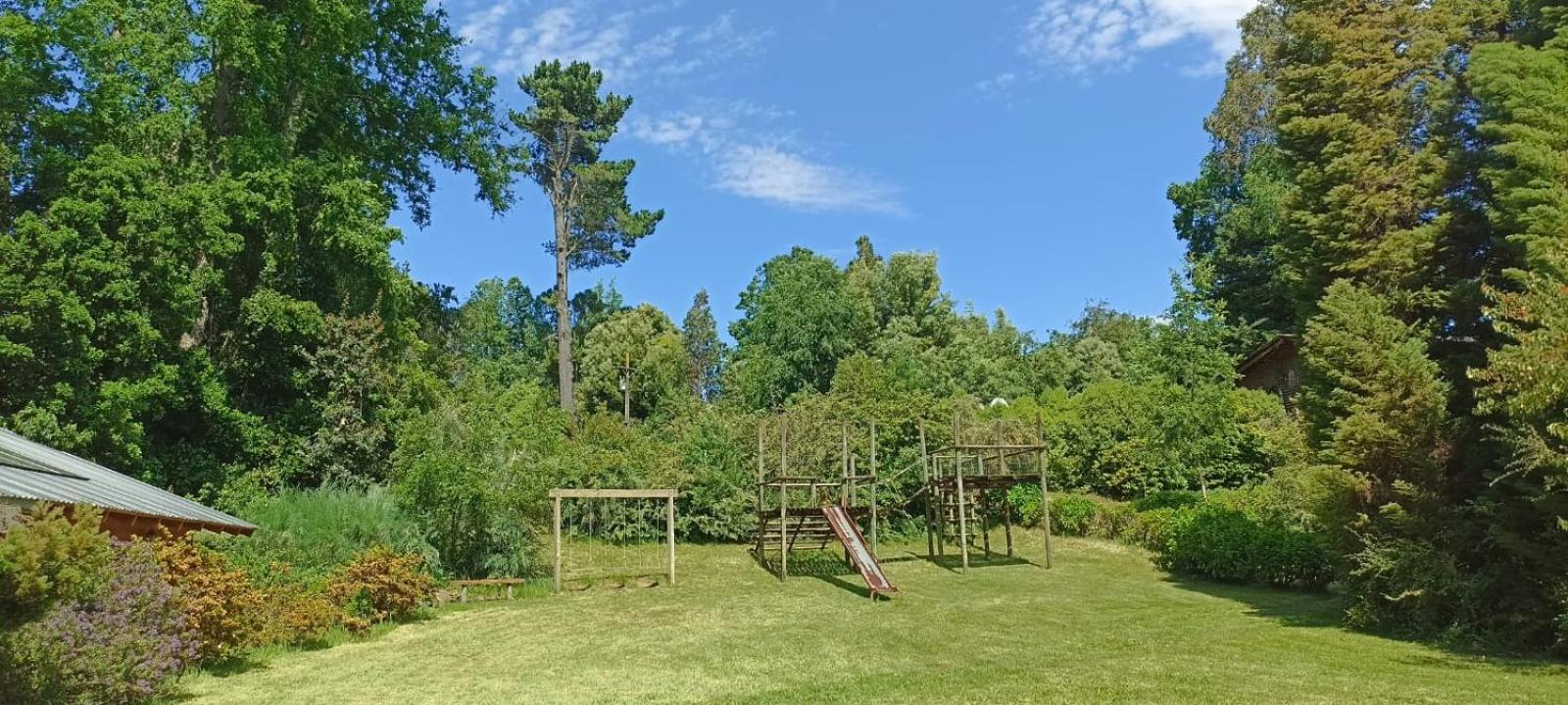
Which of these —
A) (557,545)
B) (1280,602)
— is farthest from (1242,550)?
(557,545)

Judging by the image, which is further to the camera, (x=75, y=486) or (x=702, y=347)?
(x=702, y=347)

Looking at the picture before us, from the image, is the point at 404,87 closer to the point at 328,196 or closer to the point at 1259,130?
the point at 328,196

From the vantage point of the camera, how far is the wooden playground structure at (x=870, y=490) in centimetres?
1750

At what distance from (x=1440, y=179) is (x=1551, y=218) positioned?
11.5 ft

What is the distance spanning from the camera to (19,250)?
15148 mm

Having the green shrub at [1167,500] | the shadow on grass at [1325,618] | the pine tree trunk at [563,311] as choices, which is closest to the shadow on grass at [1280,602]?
the shadow on grass at [1325,618]

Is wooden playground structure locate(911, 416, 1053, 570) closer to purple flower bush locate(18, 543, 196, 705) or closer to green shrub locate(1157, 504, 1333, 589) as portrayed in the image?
green shrub locate(1157, 504, 1333, 589)

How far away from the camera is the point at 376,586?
12.2 metres

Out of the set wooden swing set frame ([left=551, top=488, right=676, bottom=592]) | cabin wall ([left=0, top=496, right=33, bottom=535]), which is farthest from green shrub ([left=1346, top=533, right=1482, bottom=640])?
cabin wall ([left=0, top=496, right=33, bottom=535])

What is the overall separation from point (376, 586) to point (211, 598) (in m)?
2.99

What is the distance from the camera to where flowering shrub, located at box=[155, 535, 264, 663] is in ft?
30.0

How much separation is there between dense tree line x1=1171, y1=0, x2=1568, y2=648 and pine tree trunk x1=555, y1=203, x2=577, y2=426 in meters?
26.5

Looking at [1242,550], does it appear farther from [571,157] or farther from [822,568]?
[571,157]

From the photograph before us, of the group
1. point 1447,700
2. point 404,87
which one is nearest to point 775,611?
point 1447,700
